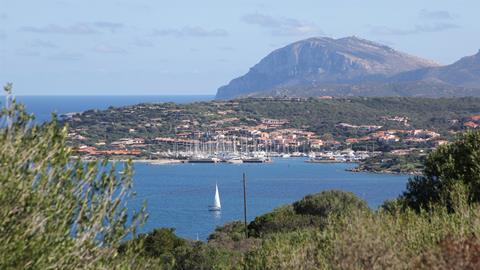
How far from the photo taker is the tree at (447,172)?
1620 centimetres

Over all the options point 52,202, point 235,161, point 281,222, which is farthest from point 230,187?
point 52,202

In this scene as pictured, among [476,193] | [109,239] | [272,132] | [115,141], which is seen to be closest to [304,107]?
[272,132]

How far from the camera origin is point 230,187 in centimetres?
6831

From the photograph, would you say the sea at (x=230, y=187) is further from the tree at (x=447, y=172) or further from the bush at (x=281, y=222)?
the tree at (x=447, y=172)

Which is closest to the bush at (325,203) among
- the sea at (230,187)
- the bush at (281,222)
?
the bush at (281,222)

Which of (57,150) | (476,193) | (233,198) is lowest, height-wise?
(233,198)

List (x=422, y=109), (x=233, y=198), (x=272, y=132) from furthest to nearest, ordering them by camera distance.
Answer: (x=422, y=109) → (x=272, y=132) → (x=233, y=198)

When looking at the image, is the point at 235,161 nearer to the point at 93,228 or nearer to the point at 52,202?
the point at 93,228

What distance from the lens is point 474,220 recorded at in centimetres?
1035

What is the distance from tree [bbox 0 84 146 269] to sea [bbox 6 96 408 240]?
3476cm

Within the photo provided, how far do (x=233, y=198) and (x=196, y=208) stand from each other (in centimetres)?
600

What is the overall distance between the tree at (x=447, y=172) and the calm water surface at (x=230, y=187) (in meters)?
24.6

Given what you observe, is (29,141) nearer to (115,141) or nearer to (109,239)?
(109,239)

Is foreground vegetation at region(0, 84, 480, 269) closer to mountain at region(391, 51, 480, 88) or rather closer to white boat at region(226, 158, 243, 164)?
white boat at region(226, 158, 243, 164)
